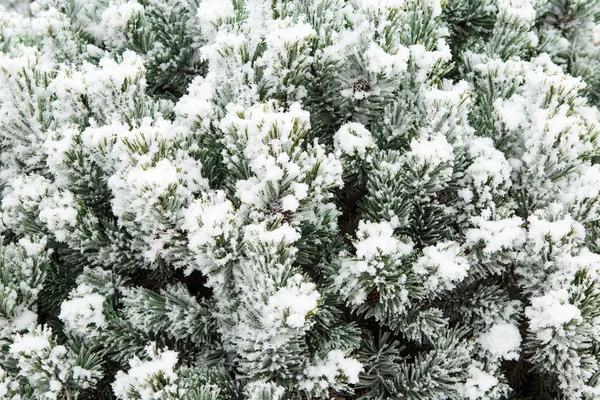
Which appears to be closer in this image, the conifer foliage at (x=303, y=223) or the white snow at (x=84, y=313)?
the conifer foliage at (x=303, y=223)

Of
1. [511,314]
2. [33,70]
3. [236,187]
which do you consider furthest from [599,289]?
[33,70]

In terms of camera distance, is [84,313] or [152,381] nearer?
[152,381]

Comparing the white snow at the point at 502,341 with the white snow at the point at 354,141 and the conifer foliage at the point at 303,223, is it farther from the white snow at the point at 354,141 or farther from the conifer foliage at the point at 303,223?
the white snow at the point at 354,141

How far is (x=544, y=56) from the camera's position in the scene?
1.91m

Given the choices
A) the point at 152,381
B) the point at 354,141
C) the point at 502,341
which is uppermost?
the point at 354,141

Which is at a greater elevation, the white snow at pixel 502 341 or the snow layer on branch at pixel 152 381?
the snow layer on branch at pixel 152 381

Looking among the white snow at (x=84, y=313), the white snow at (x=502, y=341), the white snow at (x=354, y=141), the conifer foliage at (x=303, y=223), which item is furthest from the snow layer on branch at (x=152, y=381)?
the white snow at (x=502, y=341)

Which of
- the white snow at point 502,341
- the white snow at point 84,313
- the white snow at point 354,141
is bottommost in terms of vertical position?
the white snow at point 502,341

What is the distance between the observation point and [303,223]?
1.34m

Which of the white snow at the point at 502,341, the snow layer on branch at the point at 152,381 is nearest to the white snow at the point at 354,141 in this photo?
the white snow at the point at 502,341

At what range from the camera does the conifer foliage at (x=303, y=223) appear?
119 centimetres

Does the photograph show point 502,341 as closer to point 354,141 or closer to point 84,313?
point 354,141

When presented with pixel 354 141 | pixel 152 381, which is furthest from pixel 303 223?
pixel 152 381

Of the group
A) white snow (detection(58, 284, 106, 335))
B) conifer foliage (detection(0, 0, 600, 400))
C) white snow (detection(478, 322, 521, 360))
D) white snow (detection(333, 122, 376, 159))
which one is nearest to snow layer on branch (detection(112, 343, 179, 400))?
conifer foliage (detection(0, 0, 600, 400))
